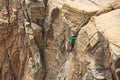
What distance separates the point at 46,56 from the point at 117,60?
414 inches

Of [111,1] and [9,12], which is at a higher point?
[111,1]

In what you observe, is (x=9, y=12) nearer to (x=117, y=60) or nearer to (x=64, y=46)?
(x=64, y=46)

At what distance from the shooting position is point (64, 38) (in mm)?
18859

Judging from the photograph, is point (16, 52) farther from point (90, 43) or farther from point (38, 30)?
point (90, 43)

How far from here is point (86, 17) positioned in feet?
54.8

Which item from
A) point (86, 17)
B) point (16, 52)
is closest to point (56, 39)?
point (86, 17)

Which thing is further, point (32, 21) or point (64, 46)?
point (32, 21)

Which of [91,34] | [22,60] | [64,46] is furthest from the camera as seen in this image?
[22,60]

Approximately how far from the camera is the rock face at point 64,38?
563 inches

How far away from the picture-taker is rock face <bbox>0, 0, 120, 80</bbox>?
14.3 metres

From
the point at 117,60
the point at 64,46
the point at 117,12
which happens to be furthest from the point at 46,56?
the point at 117,60

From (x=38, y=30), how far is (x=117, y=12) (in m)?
8.15

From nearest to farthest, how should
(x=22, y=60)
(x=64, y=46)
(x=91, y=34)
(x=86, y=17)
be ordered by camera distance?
1. (x=91, y=34)
2. (x=86, y=17)
3. (x=64, y=46)
4. (x=22, y=60)

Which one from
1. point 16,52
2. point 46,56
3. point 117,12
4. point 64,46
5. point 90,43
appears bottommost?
point 16,52
